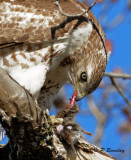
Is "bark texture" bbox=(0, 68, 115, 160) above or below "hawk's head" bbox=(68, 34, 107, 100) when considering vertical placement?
below

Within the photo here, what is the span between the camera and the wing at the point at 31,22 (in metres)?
4.70

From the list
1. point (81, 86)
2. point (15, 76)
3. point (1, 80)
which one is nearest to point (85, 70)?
point (81, 86)

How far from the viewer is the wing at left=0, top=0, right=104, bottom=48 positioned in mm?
4703

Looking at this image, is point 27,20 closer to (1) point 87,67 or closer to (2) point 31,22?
(2) point 31,22

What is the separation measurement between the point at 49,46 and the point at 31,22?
0.43 meters

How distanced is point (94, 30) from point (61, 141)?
1727 millimetres

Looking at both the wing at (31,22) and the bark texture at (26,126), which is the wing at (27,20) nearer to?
the wing at (31,22)

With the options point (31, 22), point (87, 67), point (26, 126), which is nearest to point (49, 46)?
point (31, 22)

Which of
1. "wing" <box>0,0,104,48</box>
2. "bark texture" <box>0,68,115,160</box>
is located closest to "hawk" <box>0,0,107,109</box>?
"wing" <box>0,0,104,48</box>

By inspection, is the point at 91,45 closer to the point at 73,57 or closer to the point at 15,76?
the point at 73,57

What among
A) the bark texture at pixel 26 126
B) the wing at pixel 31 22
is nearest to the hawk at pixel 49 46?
the wing at pixel 31 22

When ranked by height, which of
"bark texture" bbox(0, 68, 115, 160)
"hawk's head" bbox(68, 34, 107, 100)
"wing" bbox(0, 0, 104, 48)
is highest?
"wing" bbox(0, 0, 104, 48)

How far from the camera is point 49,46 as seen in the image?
4762 millimetres

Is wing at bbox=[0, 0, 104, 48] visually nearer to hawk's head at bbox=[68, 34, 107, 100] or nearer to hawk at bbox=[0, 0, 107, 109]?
hawk at bbox=[0, 0, 107, 109]
